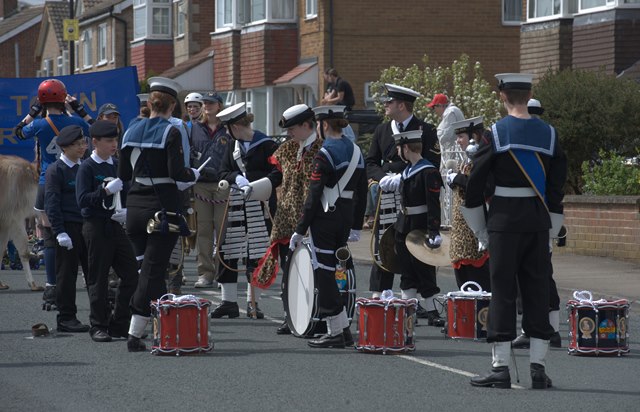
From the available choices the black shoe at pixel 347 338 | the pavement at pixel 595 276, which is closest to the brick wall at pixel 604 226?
the pavement at pixel 595 276

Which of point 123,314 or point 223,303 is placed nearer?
point 123,314

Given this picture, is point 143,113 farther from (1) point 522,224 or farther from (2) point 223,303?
(1) point 522,224

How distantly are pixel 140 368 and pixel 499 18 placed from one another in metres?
27.3

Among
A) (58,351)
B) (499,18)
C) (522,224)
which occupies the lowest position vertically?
(58,351)

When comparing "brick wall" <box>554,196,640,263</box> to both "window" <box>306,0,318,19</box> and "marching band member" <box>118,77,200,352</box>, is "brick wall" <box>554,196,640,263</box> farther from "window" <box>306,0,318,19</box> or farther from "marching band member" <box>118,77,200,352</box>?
"window" <box>306,0,318,19</box>

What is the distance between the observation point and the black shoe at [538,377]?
9312mm

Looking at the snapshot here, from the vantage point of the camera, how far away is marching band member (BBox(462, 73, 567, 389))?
9.27m

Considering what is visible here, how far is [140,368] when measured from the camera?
33.8ft

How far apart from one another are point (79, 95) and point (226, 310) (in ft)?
23.0

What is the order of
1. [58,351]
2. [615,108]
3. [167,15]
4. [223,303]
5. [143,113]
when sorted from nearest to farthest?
[58,351], [223,303], [143,113], [615,108], [167,15]

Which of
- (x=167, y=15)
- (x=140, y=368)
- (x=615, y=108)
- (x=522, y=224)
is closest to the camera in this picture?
(x=522, y=224)

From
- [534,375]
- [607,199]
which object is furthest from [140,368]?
[607,199]

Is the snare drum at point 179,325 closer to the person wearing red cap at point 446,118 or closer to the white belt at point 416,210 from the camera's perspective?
the white belt at point 416,210

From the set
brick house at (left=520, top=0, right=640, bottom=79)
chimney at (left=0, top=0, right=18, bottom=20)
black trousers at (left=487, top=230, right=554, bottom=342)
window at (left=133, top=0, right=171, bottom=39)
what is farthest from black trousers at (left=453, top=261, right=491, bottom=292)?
chimney at (left=0, top=0, right=18, bottom=20)
